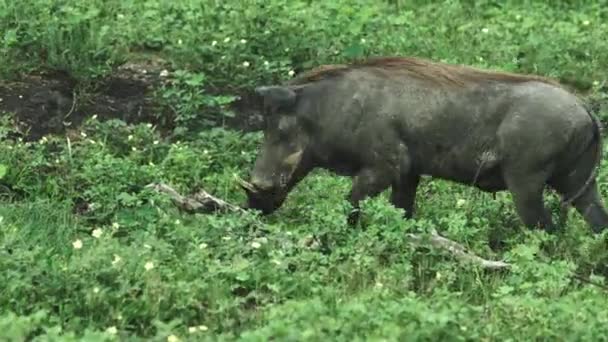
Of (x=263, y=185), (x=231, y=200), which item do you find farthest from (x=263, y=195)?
(x=231, y=200)

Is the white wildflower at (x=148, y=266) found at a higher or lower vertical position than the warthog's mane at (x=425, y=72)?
lower

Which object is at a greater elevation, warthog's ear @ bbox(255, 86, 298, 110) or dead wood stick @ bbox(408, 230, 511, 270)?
warthog's ear @ bbox(255, 86, 298, 110)

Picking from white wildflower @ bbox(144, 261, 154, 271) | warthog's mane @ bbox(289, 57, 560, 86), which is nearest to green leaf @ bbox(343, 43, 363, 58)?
warthog's mane @ bbox(289, 57, 560, 86)

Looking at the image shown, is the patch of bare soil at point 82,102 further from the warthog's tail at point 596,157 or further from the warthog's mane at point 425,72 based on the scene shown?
the warthog's tail at point 596,157

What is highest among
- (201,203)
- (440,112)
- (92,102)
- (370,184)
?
(440,112)

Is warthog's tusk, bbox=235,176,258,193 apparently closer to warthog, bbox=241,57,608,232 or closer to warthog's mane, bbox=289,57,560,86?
warthog, bbox=241,57,608,232

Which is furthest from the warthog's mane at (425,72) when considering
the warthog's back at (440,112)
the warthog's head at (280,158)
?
the warthog's head at (280,158)

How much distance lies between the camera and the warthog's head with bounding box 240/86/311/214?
8.76 m

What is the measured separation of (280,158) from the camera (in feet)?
28.8

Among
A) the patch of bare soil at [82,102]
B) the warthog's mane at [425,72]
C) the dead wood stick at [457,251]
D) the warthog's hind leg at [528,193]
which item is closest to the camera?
the dead wood stick at [457,251]

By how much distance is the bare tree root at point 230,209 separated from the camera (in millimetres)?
7699

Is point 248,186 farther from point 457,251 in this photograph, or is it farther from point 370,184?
point 457,251

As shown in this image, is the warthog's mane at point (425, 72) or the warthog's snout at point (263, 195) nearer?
the warthog's mane at point (425, 72)

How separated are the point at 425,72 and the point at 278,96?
0.91 meters
